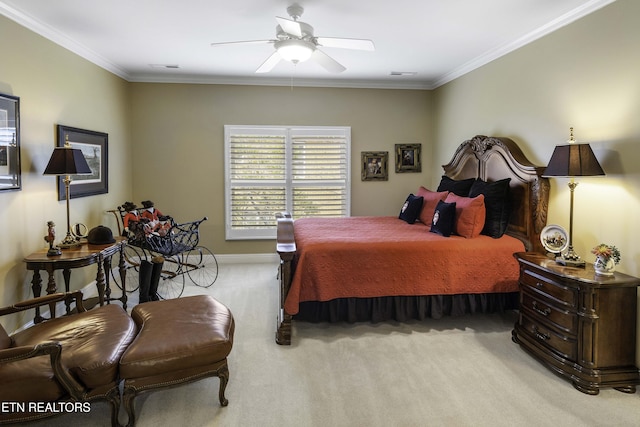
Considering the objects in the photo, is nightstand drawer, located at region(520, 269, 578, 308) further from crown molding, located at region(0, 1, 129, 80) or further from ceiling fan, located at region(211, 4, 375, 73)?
crown molding, located at region(0, 1, 129, 80)

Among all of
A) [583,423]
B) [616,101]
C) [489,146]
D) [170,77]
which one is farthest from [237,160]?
[583,423]

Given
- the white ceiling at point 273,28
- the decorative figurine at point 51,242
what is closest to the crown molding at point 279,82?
the white ceiling at point 273,28

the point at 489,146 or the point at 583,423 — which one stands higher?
the point at 489,146

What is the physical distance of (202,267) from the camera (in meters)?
5.34

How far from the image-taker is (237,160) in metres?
5.90

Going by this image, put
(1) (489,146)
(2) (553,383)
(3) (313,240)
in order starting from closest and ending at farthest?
(2) (553,383)
(3) (313,240)
(1) (489,146)

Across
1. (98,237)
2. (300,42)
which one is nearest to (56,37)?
(98,237)

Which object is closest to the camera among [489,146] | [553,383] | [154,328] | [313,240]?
[154,328]

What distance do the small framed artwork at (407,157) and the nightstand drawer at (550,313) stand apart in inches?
130

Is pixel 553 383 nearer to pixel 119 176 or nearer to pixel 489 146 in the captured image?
pixel 489 146

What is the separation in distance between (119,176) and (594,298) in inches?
211

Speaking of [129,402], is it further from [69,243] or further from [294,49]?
[294,49]

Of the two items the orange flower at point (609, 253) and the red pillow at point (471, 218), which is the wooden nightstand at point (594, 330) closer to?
the orange flower at point (609, 253)

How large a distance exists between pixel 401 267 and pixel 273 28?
8.29 feet
